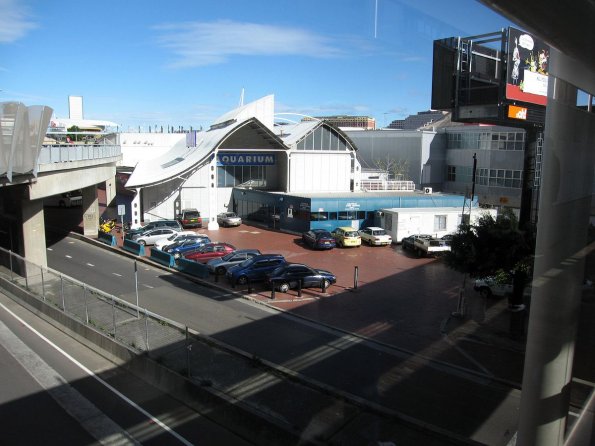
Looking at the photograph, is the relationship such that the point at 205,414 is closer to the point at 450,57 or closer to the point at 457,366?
the point at 457,366

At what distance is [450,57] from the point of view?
12.8 metres

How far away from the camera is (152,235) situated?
31281mm

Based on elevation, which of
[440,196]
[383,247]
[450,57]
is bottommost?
[383,247]

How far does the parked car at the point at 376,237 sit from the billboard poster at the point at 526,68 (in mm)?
15723

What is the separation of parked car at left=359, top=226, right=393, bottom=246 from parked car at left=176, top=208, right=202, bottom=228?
13736 millimetres

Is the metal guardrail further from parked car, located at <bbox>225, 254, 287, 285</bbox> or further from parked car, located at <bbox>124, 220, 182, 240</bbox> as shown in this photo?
parked car, located at <bbox>225, 254, 287, 285</bbox>

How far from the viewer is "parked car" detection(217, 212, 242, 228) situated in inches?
1551

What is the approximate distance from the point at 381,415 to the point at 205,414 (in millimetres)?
3616

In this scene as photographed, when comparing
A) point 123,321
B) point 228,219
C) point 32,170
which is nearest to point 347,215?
point 228,219

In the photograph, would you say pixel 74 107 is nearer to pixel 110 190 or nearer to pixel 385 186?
pixel 110 190

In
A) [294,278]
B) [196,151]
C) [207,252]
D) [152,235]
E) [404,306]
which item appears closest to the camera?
[404,306]

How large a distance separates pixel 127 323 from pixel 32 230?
12.5 m

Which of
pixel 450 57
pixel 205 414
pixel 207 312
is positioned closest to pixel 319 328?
pixel 207 312

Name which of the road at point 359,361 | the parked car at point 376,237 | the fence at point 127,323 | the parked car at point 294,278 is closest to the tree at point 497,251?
the road at point 359,361
